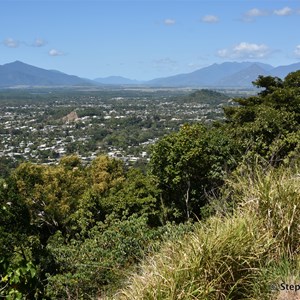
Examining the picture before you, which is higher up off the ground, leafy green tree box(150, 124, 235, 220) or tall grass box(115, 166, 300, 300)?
tall grass box(115, 166, 300, 300)

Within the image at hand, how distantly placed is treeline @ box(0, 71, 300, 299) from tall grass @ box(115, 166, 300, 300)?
2.25 ft

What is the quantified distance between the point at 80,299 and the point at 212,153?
23.0ft

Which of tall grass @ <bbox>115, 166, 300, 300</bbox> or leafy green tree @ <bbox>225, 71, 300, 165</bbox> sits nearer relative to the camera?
tall grass @ <bbox>115, 166, 300, 300</bbox>

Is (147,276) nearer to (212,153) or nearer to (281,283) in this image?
(281,283)

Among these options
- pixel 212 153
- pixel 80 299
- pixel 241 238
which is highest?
pixel 241 238

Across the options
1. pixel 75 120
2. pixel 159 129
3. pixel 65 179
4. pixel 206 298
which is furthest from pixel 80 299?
pixel 75 120

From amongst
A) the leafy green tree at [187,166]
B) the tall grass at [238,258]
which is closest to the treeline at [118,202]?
the leafy green tree at [187,166]

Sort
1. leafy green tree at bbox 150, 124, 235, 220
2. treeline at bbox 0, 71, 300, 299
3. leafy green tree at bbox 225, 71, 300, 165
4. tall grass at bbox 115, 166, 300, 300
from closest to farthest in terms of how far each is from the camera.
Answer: tall grass at bbox 115, 166, 300, 300 < treeline at bbox 0, 71, 300, 299 < leafy green tree at bbox 150, 124, 235, 220 < leafy green tree at bbox 225, 71, 300, 165

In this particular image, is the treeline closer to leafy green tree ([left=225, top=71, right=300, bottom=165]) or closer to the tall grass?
leafy green tree ([left=225, top=71, right=300, bottom=165])

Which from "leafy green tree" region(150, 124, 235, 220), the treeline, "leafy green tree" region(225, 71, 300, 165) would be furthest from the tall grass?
"leafy green tree" region(150, 124, 235, 220)

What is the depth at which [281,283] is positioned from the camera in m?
2.96

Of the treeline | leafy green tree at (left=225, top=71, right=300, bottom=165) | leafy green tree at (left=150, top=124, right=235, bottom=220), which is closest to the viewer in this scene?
the treeline

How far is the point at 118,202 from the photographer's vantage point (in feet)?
40.8

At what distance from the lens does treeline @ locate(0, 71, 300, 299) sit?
215 inches
